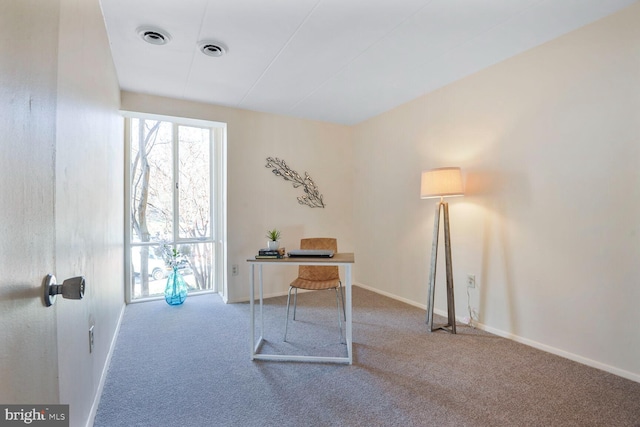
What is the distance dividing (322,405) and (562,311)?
6.34 feet

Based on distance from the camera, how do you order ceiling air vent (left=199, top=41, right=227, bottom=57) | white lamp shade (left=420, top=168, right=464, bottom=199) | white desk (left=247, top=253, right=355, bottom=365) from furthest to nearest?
white lamp shade (left=420, top=168, right=464, bottom=199), ceiling air vent (left=199, top=41, right=227, bottom=57), white desk (left=247, top=253, right=355, bottom=365)

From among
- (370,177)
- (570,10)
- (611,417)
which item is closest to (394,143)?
(370,177)

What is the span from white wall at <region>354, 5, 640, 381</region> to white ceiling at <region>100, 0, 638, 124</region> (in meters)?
0.28

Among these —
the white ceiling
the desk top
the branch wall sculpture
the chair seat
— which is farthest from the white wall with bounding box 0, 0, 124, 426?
the branch wall sculpture

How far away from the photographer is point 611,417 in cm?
160

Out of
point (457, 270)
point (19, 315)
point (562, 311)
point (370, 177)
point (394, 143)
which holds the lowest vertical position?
point (562, 311)

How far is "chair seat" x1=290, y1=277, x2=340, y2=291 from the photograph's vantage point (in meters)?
2.60

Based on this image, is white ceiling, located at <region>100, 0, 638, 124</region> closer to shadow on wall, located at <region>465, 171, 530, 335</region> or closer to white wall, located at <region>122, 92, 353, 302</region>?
white wall, located at <region>122, 92, 353, 302</region>

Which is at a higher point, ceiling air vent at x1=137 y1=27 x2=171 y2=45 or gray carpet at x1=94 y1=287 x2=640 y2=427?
ceiling air vent at x1=137 y1=27 x2=171 y2=45

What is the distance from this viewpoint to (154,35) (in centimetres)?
225

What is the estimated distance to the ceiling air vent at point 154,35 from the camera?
2.19m

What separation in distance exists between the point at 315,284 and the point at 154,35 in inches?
92.2

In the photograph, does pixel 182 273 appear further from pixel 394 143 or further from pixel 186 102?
pixel 394 143

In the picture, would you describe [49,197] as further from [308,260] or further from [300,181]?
[300,181]
